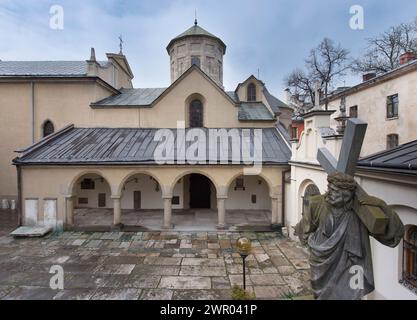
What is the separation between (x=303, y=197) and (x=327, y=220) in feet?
26.7

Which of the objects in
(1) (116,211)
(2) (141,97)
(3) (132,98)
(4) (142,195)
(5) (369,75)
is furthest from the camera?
(5) (369,75)

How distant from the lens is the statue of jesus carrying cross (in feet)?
8.78

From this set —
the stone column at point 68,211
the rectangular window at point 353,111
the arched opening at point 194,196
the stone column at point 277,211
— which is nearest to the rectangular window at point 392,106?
the rectangular window at point 353,111

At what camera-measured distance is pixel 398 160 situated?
510cm

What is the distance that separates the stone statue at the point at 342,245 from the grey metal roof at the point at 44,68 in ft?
59.4

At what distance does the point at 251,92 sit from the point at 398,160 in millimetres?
15707

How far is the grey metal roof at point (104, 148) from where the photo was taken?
465 inches

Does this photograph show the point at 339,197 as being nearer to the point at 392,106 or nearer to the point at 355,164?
the point at 355,164

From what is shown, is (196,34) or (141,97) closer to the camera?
(141,97)

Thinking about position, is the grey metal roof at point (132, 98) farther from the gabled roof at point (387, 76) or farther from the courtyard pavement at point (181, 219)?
the gabled roof at point (387, 76)

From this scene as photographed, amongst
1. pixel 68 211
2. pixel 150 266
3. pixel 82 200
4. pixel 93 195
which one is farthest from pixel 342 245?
pixel 82 200

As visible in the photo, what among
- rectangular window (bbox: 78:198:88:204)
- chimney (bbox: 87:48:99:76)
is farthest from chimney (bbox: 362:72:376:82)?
rectangular window (bbox: 78:198:88:204)

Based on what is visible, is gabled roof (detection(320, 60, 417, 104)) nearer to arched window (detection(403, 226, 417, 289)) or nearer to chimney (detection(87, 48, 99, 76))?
arched window (detection(403, 226, 417, 289))
